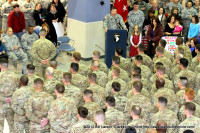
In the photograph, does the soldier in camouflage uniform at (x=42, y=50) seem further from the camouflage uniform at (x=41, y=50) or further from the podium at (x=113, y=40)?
the podium at (x=113, y=40)

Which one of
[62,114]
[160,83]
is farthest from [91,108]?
[160,83]

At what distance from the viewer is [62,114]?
21.5 feet

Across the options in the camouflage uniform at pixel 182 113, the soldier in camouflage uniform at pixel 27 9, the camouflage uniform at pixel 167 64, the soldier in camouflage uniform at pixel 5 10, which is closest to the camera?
the camouflage uniform at pixel 182 113

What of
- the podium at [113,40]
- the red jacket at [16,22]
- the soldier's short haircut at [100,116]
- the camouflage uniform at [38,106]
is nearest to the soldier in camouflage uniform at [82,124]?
the soldier's short haircut at [100,116]

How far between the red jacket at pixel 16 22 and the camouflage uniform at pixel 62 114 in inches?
225

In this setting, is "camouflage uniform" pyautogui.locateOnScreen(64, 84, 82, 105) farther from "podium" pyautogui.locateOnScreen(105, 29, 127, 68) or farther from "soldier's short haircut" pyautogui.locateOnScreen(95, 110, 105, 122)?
"podium" pyautogui.locateOnScreen(105, 29, 127, 68)

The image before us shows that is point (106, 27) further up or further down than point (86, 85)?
further up

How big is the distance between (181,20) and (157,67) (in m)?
5.09

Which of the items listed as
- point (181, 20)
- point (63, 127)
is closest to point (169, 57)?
point (181, 20)

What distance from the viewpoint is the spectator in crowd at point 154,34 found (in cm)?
1172

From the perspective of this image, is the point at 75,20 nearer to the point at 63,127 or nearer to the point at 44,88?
the point at 44,88

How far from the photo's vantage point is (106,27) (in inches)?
443

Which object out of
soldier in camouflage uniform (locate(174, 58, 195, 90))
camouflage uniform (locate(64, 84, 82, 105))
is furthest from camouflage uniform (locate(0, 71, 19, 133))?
soldier in camouflage uniform (locate(174, 58, 195, 90))

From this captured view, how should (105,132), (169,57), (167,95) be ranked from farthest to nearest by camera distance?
(169,57) → (167,95) → (105,132)
